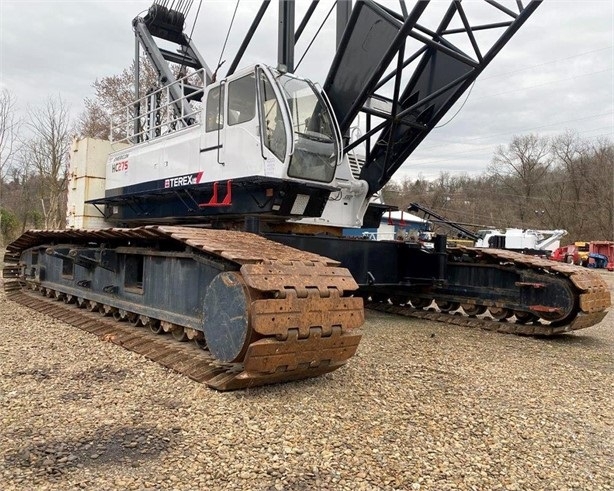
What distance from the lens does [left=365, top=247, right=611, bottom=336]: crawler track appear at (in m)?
6.99

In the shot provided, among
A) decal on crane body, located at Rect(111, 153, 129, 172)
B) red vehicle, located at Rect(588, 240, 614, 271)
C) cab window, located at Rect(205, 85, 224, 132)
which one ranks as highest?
cab window, located at Rect(205, 85, 224, 132)

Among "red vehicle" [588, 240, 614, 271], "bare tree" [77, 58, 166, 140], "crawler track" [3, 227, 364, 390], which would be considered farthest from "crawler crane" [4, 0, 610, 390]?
"red vehicle" [588, 240, 614, 271]

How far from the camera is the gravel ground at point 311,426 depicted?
2902mm

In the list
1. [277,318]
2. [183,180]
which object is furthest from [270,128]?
[277,318]

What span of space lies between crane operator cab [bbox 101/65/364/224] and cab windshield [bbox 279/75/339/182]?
0.01 metres

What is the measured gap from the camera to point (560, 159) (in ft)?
208

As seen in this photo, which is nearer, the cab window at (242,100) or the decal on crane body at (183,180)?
the cab window at (242,100)

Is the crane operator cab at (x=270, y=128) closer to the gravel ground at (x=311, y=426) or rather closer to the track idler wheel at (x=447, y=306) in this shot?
the gravel ground at (x=311, y=426)

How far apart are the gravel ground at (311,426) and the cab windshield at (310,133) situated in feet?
6.84

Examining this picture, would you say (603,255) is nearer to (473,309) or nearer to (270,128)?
(473,309)

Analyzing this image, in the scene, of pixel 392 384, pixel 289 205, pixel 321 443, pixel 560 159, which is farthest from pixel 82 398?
pixel 560 159

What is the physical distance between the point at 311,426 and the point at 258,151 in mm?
3205

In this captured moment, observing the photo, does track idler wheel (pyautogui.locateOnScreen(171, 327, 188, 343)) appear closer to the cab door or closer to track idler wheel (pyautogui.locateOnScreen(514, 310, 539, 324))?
the cab door

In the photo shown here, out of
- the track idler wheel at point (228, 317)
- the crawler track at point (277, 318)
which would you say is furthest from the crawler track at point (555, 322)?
the track idler wheel at point (228, 317)
